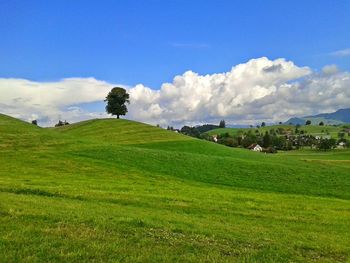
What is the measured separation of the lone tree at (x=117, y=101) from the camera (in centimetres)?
13225

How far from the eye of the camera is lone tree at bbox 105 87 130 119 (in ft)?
434

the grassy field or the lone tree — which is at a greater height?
the lone tree

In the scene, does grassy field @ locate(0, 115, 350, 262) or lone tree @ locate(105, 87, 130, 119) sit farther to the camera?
lone tree @ locate(105, 87, 130, 119)

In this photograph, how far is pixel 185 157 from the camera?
6150 cm

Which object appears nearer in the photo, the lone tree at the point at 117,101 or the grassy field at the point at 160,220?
the grassy field at the point at 160,220

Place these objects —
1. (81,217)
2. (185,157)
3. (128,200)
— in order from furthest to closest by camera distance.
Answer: (185,157) < (128,200) < (81,217)

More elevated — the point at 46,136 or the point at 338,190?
the point at 46,136

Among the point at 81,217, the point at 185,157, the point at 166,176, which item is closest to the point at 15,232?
the point at 81,217

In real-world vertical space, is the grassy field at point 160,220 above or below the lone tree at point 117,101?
below

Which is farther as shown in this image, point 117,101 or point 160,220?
point 117,101

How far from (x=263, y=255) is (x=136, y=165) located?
135 ft

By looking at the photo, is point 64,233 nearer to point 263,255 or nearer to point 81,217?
point 81,217

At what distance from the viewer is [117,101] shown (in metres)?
134

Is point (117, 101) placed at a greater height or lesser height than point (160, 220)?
greater
